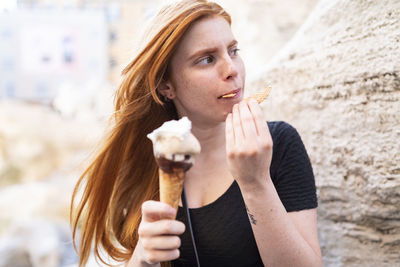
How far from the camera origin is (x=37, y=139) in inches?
629

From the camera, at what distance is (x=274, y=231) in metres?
1.32

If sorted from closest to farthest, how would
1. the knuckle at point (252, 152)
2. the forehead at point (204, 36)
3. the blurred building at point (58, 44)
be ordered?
the knuckle at point (252, 152) → the forehead at point (204, 36) → the blurred building at point (58, 44)

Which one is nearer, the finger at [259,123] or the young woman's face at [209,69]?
the finger at [259,123]

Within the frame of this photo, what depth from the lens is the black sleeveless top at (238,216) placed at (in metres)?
1.62

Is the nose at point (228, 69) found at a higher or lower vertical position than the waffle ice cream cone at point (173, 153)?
higher

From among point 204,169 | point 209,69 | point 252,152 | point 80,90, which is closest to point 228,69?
point 209,69

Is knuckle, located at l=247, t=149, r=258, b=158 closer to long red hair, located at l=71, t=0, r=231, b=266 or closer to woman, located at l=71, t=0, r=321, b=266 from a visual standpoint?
woman, located at l=71, t=0, r=321, b=266

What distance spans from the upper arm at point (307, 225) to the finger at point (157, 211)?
69 centimetres

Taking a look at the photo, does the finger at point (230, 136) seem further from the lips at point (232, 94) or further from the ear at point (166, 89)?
the ear at point (166, 89)

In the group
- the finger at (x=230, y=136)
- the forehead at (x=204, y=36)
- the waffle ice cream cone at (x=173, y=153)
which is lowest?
the waffle ice cream cone at (x=173, y=153)

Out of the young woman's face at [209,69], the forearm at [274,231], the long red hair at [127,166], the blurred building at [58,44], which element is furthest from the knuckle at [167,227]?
the blurred building at [58,44]

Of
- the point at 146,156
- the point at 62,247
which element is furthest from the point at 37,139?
the point at 146,156

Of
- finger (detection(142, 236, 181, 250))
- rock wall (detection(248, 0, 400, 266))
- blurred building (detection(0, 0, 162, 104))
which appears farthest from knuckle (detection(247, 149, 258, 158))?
blurred building (detection(0, 0, 162, 104))

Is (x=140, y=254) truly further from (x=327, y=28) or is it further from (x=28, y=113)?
(x=28, y=113)
